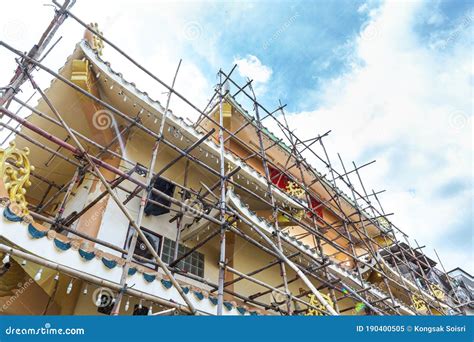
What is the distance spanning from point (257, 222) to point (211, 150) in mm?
2428

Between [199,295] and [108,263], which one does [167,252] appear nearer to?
[199,295]

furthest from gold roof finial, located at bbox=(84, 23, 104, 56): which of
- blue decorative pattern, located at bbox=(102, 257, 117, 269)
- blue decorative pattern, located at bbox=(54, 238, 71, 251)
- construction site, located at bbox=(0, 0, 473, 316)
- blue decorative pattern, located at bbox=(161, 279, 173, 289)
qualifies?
blue decorative pattern, located at bbox=(161, 279, 173, 289)

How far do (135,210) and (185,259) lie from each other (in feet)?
5.75

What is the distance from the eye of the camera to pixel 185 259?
845 centimetres

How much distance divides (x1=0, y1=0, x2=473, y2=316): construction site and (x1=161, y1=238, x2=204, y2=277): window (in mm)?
33

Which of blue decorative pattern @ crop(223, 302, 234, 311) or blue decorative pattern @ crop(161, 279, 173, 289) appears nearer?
blue decorative pattern @ crop(161, 279, 173, 289)

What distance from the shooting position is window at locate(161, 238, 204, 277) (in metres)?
8.19

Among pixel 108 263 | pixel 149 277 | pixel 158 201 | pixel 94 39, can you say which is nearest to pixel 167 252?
pixel 158 201

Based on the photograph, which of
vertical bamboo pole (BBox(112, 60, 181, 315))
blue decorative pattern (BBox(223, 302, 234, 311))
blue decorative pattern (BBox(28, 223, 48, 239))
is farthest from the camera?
blue decorative pattern (BBox(223, 302, 234, 311))

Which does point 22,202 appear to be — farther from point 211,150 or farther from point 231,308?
point 211,150

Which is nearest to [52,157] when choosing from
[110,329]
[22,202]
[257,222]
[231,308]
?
[22,202]

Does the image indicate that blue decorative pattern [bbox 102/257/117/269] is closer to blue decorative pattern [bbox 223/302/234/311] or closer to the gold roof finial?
blue decorative pattern [bbox 223/302/234/311]

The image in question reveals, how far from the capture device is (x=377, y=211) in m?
16.5

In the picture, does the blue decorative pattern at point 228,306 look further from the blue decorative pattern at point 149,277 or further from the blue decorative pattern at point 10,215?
the blue decorative pattern at point 10,215
